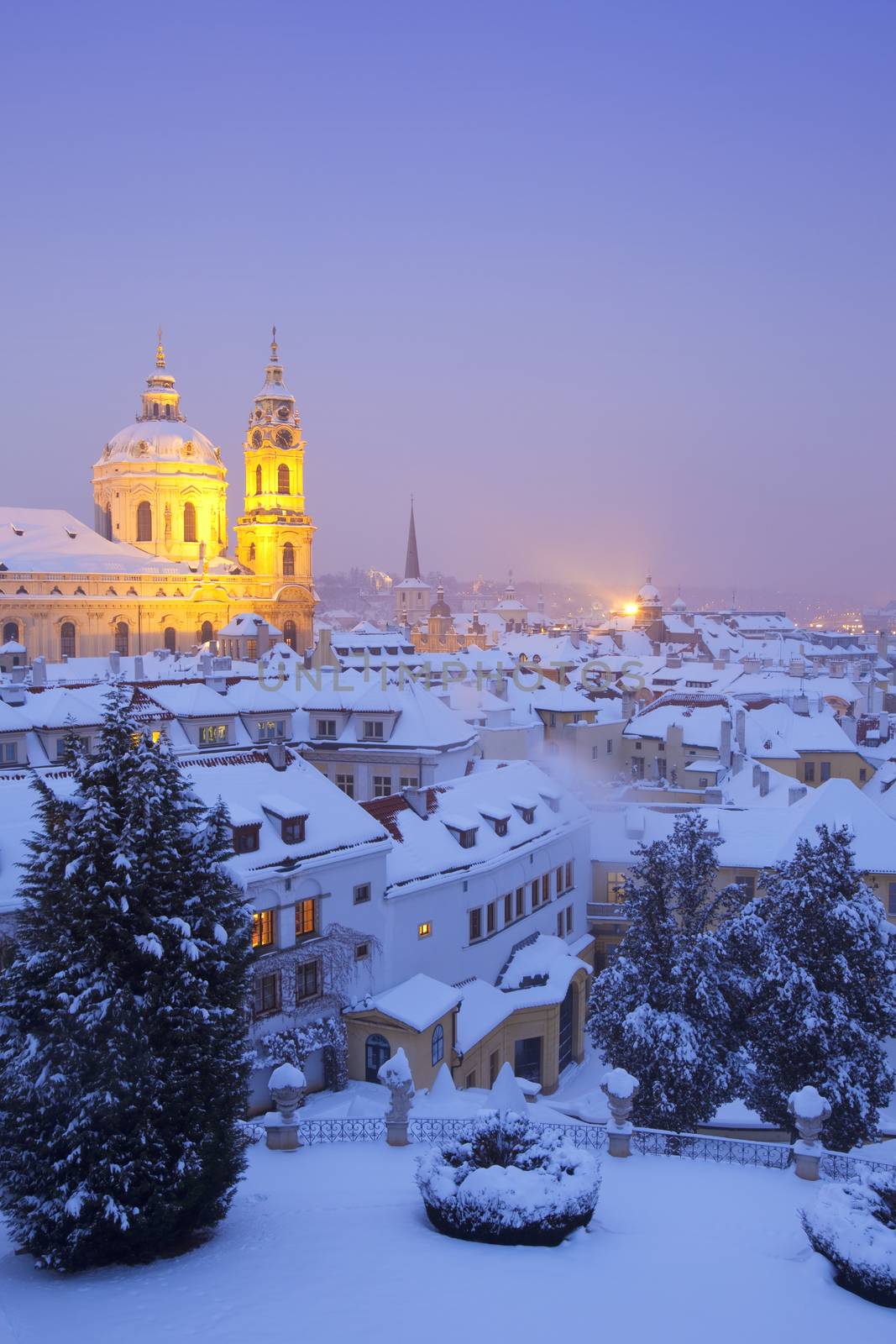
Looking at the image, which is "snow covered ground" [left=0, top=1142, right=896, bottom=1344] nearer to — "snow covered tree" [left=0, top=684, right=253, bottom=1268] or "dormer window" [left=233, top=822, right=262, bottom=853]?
"snow covered tree" [left=0, top=684, right=253, bottom=1268]

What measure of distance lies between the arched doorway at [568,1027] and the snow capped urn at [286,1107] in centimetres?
1547

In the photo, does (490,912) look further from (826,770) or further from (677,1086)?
(826,770)

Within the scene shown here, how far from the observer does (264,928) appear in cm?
2617

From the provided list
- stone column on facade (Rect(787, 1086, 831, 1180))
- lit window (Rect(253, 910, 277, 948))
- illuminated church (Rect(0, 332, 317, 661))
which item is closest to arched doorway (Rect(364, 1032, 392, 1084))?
lit window (Rect(253, 910, 277, 948))

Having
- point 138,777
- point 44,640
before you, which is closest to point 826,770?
point 138,777

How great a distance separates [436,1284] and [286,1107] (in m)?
6.40

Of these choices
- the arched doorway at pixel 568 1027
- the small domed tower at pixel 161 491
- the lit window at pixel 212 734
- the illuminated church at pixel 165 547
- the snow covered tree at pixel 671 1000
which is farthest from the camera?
the small domed tower at pixel 161 491

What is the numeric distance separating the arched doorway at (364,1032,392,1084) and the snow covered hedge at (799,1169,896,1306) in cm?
1460

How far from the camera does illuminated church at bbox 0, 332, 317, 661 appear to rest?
96812mm

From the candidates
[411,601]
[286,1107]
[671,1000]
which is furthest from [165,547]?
[286,1107]

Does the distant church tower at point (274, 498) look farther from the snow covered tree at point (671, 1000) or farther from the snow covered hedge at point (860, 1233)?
the snow covered hedge at point (860, 1233)

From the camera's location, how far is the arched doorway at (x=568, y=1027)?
109 feet

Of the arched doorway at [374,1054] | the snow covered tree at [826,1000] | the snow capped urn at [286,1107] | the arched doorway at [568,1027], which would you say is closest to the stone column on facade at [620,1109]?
the snow capped urn at [286,1107]

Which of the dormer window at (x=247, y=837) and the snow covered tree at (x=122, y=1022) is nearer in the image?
the snow covered tree at (x=122, y=1022)
